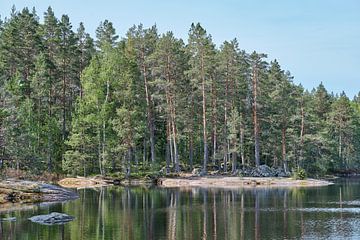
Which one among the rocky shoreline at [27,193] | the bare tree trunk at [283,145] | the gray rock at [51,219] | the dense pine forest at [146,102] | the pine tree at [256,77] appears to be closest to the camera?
the gray rock at [51,219]

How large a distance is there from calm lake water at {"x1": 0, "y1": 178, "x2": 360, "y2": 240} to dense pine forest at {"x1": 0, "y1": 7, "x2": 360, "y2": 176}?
2150cm

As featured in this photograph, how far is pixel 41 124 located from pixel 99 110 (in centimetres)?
899

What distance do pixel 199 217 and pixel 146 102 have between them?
44755 millimetres

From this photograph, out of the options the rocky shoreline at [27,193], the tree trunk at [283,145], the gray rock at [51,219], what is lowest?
the gray rock at [51,219]

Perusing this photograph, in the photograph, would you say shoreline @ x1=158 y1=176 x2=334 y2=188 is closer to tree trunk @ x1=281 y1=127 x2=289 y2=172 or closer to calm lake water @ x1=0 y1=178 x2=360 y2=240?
tree trunk @ x1=281 y1=127 x2=289 y2=172

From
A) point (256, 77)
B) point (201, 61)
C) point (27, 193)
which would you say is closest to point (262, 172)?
point (256, 77)

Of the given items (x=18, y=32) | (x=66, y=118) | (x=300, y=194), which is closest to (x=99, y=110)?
(x=66, y=118)

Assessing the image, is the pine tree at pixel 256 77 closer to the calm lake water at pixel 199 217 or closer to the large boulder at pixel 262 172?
the large boulder at pixel 262 172

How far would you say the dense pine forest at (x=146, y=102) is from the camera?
7569 centimetres

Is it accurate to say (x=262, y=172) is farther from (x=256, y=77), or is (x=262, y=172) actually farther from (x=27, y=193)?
(x=27, y=193)

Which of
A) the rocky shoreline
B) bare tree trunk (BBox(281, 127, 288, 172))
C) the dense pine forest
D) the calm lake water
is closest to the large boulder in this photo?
the dense pine forest

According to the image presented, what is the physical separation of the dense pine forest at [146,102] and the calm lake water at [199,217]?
21.5 metres

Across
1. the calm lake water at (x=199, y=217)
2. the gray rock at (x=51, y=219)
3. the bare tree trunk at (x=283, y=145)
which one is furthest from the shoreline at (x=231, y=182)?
the gray rock at (x=51, y=219)

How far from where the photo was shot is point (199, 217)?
37.4m
